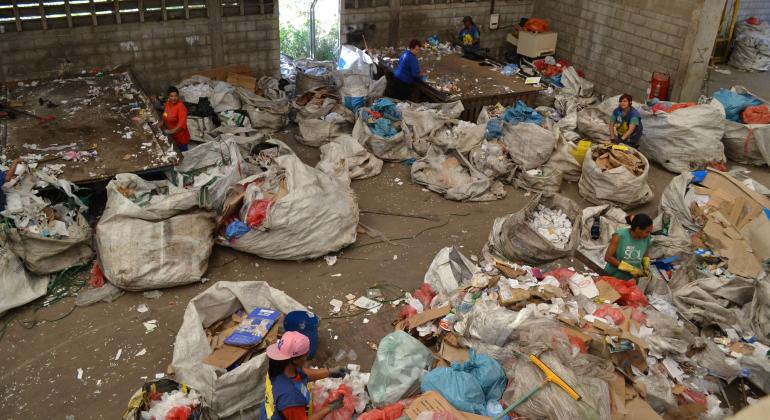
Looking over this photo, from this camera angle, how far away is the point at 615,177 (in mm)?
6637

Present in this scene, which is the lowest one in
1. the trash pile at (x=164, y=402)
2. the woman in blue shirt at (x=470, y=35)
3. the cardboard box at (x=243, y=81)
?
the trash pile at (x=164, y=402)

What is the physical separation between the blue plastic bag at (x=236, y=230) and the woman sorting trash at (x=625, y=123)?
15.9 feet

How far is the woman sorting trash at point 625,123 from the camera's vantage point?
735cm

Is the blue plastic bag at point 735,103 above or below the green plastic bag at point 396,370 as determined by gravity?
above

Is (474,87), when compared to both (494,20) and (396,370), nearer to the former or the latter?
(494,20)

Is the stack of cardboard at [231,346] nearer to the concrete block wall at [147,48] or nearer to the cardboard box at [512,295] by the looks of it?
the cardboard box at [512,295]

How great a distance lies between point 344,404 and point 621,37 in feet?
26.8

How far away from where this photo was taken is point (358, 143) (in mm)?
7449

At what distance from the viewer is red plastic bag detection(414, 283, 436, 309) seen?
4.94 metres

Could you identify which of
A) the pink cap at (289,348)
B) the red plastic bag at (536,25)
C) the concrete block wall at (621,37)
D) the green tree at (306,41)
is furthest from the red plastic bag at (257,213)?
the red plastic bag at (536,25)

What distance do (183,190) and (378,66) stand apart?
5.13 m

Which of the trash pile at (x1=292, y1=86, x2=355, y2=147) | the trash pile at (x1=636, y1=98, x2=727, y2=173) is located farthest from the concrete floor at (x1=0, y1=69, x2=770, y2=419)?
the trash pile at (x1=636, y1=98, x2=727, y2=173)

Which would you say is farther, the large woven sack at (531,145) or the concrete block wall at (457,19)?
the concrete block wall at (457,19)

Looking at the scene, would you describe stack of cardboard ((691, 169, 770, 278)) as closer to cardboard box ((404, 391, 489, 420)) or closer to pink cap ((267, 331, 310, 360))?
cardboard box ((404, 391, 489, 420))
